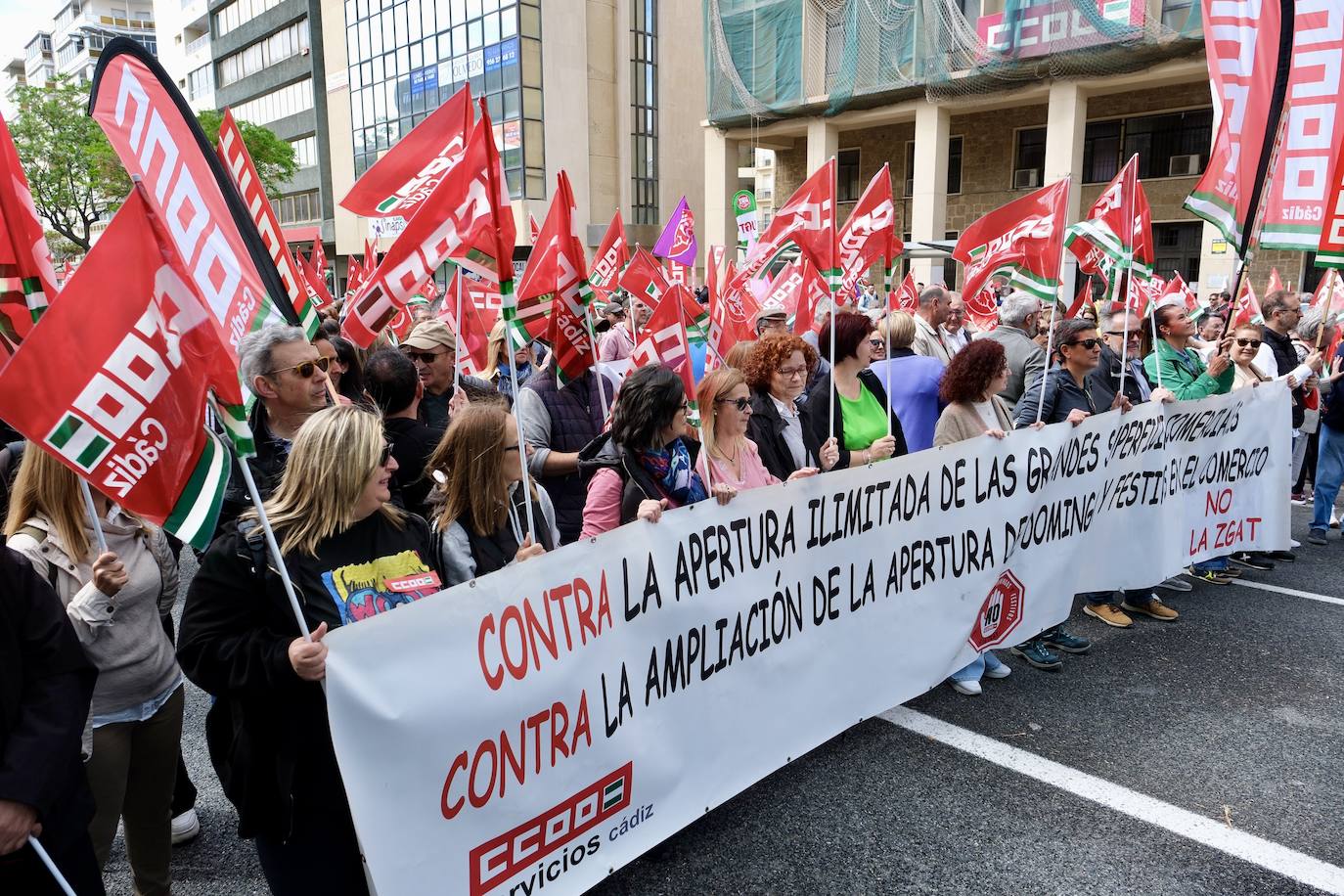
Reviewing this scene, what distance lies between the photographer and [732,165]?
34.0 meters

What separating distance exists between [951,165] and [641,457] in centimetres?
3203

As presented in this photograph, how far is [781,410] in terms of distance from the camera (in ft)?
14.9

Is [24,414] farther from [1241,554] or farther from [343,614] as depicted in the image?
[1241,554]

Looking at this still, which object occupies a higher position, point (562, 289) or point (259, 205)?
point (259, 205)

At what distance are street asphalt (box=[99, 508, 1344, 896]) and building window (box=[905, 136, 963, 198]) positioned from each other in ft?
97.0

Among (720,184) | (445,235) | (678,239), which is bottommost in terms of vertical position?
(445,235)

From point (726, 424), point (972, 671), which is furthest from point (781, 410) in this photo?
point (972, 671)

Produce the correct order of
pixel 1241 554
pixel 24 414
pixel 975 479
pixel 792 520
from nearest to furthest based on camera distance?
pixel 24 414, pixel 792 520, pixel 975 479, pixel 1241 554

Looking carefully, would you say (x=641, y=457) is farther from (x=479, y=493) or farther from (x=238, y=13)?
(x=238, y=13)

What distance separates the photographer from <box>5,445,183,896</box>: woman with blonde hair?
248 centimetres

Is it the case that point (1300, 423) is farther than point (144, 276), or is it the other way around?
point (1300, 423)

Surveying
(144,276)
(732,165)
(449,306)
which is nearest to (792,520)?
(144,276)

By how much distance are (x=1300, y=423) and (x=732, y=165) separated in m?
28.3

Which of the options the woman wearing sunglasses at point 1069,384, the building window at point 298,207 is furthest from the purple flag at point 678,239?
the building window at point 298,207
